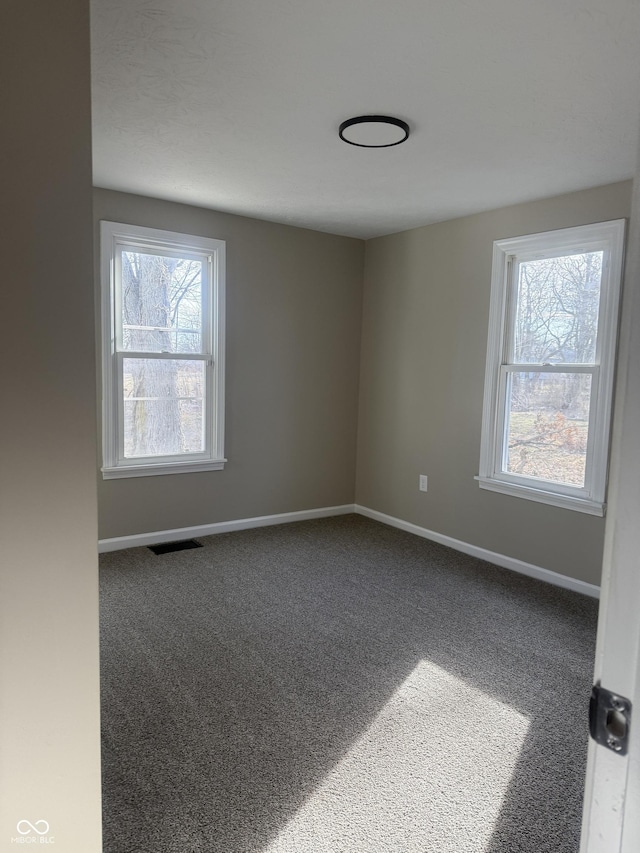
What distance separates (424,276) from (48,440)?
12.2ft

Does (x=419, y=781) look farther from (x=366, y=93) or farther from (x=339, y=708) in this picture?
(x=366, y=93)

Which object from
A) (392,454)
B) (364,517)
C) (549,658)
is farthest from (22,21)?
(364,517)

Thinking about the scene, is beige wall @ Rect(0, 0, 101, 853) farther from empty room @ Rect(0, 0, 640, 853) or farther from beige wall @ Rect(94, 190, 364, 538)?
beige wall @ Rect(94, 190, 364, 538)

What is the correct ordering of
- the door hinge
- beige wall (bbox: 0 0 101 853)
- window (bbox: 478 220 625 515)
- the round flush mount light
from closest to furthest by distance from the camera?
the door hinge < beige wall (bbox: 0 0 101 853) < the round flush mount light < window (bbox: 478 220 625 515)

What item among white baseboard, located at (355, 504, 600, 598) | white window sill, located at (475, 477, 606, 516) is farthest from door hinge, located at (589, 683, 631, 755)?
white baseboard, located at (355, 504, 600, 598)

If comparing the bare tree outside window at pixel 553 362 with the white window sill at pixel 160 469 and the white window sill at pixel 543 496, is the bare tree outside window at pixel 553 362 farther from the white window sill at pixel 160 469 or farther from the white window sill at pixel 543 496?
the white window sill at pixel 160 469

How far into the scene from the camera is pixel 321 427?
16.1 ft

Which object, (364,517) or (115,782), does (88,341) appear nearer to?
(115,782)

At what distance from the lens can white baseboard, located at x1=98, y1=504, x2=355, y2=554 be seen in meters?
3.97

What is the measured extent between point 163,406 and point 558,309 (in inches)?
110

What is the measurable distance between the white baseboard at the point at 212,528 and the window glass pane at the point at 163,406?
597 mm

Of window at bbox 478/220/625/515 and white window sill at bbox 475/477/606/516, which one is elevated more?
window at bbox 478/220/625/515

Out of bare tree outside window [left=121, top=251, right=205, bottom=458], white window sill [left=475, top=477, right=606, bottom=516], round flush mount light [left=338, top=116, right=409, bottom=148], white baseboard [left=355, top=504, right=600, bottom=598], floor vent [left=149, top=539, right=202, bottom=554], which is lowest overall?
floor vent [left=149, top=539, right=202, bottom=554]

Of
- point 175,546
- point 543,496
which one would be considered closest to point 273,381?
point 175,546
